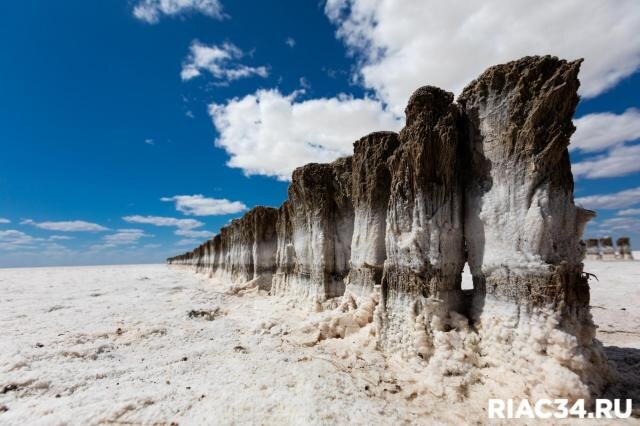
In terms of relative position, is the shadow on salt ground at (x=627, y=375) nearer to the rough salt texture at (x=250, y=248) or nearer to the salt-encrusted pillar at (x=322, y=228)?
the salt-encrusted pillar at (x=322, y=228)

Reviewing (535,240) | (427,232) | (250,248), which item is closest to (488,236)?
(535,240)

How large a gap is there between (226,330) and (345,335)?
13.0 feet

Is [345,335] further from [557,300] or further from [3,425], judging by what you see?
[3,425]

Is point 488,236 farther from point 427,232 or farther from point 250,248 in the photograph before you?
point 250,248

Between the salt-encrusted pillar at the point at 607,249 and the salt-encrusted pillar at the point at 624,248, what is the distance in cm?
72

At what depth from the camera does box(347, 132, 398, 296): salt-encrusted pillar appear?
27.2 ft

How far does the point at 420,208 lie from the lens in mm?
6328

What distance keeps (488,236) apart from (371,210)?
346 centimetres

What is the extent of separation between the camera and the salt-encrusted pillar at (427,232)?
19.5ft

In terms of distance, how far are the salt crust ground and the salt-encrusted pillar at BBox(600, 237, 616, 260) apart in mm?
34814

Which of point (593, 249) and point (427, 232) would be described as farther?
point (593, 249)

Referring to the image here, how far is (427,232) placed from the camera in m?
6.19

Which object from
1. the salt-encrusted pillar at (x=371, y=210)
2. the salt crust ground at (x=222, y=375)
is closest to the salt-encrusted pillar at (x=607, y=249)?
the salt crust ground at (x=222, y=375)

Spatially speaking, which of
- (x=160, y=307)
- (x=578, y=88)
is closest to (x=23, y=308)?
(x=160, y=307)
